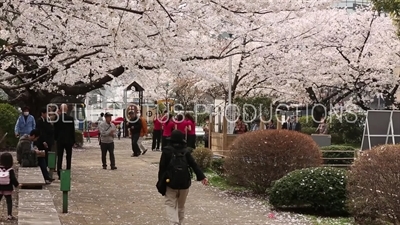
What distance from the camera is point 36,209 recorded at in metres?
9.59

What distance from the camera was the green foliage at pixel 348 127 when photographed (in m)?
30.1

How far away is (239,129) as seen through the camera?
22844mm

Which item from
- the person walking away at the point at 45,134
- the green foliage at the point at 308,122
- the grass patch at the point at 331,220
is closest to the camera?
the grass patch at the point at 331,220

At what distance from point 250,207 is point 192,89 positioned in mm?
33574

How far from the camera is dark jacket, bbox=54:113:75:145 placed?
15.4 metres

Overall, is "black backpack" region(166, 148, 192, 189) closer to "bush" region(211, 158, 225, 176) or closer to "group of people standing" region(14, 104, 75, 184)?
"group of people standing" region(14, 104, 75, 184)

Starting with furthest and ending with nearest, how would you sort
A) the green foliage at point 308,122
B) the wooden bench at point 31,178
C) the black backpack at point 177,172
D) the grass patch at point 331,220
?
the green foliage at point 308,122 < the wooden bench at point 31,178 < the grass patch at point 331,220 < the black backpack at point 177,172

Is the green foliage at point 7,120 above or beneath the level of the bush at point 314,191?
above

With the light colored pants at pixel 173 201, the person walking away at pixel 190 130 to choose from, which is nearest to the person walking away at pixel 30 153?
the light colored pants at pixel 173 201

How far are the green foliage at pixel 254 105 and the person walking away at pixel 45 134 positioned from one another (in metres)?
18.2

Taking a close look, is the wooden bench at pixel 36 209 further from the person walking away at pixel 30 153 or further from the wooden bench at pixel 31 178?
the person walking away at pixel 30 153

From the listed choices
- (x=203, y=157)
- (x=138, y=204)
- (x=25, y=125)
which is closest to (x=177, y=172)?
(x=138, y=204)

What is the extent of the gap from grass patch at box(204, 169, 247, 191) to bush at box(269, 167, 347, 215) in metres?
3.15

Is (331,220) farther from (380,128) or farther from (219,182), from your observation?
(380,128)
